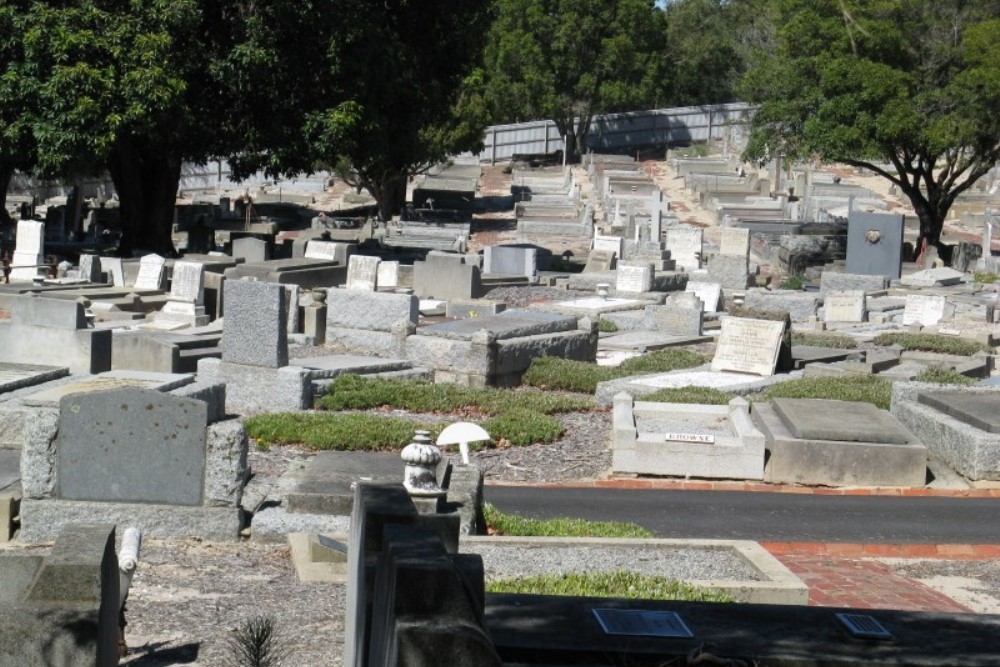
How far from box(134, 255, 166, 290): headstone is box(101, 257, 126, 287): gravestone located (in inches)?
51.8

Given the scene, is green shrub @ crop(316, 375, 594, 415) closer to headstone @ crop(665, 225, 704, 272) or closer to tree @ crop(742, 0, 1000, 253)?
headstone @ crop(665, 225, 704, 272)

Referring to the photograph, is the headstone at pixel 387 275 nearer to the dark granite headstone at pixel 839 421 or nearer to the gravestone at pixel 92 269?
the gravestone at pixel 92 269

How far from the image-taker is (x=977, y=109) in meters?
41.7

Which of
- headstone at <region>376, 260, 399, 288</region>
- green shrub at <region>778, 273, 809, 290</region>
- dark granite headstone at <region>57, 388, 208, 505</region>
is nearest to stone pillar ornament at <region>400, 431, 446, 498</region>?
dark granite headstone at <region>57, 388, 208, 505</region>

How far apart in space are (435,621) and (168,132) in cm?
3151

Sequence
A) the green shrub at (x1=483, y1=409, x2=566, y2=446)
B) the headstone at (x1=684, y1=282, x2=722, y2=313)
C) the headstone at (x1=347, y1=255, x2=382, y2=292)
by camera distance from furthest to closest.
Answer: the headstone at (x1=347, y1=255, x2=382, y2=292) → the headstone at (x1=684, y1=282, x2=722, y2=313) → the green shrub at (x1=483, y1=409, x2=566, y2=446)

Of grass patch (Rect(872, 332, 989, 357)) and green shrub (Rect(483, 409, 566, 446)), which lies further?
grass patch (Rect(872, 332, 989, 357))

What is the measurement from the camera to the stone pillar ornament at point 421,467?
34.8ft

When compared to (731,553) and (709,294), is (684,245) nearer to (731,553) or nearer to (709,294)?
(709,294)

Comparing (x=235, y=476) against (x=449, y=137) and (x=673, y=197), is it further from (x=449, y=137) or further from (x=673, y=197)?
(x=673, y=197)

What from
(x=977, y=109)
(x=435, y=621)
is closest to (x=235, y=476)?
(x=435, y=621)

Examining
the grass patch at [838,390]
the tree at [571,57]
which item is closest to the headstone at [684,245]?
the grass patch at [838,390]

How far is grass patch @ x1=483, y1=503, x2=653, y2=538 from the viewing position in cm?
1216

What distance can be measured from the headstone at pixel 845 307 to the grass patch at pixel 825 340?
333cm
